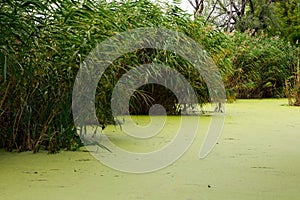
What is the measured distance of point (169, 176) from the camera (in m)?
1.88

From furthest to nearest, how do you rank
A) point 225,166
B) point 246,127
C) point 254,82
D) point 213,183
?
point 254,82 → point 246,127 → point 225,166 → point 213,183

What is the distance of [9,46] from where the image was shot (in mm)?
2111

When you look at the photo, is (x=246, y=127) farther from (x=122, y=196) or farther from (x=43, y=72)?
(x=122, y=196)

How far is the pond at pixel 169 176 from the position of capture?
5.24 feet

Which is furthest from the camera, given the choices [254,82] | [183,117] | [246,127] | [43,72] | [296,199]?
[254,82]

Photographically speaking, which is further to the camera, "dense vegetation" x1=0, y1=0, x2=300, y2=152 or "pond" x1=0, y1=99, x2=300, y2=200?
"dense vegetation" x1=0, y1=0, x2=300, y2=152

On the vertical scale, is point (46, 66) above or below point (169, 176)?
above

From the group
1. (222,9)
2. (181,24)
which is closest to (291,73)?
(181,24)

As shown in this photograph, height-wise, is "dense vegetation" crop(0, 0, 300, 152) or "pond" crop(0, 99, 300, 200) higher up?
"dense vegetation" crop(0, 0, 300, 152)

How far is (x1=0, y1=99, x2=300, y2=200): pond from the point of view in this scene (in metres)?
1.60

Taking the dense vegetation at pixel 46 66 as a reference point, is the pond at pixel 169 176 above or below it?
below

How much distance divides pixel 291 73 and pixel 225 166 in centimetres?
674

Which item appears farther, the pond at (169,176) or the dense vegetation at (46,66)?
the dense vegetation at (46,66)

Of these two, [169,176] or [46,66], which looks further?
[46,66]
